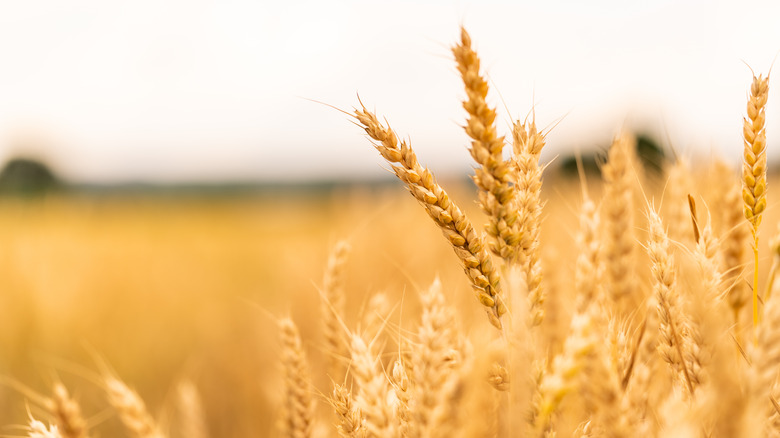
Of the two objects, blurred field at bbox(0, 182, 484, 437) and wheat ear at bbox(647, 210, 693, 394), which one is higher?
wheat ear at bbox(647, 210, 693, 394)

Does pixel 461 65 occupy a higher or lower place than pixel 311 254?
higher

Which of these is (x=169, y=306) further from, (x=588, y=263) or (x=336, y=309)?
(x=588, y=263)

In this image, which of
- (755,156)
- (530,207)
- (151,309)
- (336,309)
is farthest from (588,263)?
(151,309)

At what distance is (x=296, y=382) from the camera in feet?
3.58

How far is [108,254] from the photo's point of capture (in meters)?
5.86

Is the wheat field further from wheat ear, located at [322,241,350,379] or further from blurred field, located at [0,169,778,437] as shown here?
blurred field, located at [0,169,778,437]

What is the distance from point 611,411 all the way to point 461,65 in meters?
0.49

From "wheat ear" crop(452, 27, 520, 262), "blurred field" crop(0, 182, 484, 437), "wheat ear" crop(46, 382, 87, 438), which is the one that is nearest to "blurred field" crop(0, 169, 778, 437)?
"blurred field" crop(0, 182, 484, 437)

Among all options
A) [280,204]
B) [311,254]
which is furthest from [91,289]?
[280,204]

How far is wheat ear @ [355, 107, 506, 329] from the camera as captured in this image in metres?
0.83

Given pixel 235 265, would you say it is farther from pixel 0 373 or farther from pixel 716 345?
pixel 716 345

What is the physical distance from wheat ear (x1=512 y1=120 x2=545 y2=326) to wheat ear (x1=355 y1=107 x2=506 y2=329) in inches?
2.0

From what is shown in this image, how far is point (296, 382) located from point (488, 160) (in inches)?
23.5

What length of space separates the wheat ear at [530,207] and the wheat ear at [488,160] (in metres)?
0.02
